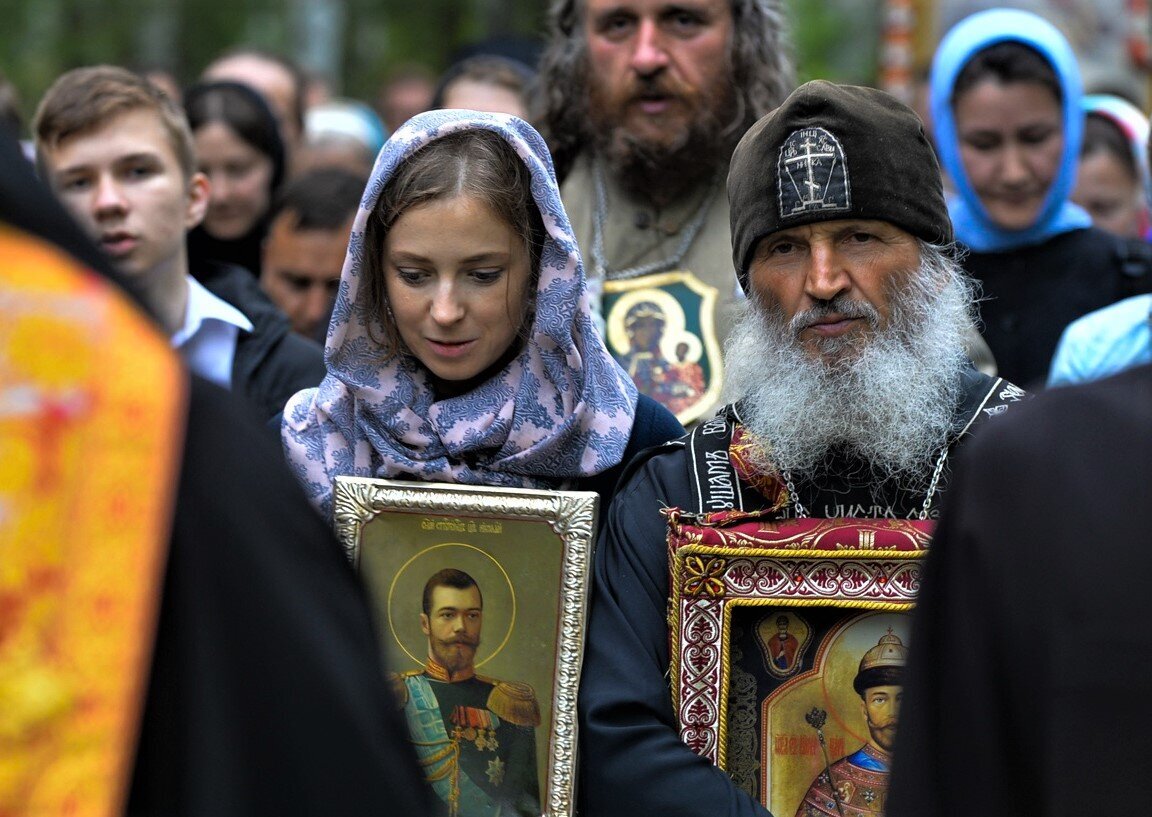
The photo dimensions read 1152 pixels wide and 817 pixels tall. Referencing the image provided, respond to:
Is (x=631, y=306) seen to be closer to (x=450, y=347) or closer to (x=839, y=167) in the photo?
(x=450, y=347)

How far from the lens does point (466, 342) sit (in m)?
3.38

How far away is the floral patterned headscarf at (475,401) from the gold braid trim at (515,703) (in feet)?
1.39

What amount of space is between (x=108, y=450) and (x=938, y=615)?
0.89 meters

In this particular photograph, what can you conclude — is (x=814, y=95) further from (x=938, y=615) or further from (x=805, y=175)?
(x=938, y=615)

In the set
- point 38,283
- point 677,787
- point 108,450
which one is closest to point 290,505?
point 108,450

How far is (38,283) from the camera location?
1431 mm

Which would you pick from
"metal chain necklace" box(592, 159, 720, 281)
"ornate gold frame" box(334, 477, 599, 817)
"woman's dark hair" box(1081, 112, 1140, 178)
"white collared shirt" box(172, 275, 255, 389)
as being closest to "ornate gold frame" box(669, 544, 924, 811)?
"ornate gold frame" box(334, 477, 599, 817)

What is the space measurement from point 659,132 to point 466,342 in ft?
4.78

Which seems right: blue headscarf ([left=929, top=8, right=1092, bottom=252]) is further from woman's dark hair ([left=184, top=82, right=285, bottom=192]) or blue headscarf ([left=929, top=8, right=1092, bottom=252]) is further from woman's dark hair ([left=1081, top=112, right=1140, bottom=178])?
woman's dark hair ([left=184, top=82, right=285, bottom=192])

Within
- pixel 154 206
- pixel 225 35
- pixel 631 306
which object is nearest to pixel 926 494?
pixel 631 306

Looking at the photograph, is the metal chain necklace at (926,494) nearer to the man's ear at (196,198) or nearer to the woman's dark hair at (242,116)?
the man's ear at (196,198)

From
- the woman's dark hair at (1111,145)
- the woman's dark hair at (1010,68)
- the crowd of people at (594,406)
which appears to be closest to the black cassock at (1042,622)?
the crowd of people at (594,406)

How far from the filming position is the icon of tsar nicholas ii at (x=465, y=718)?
305cm

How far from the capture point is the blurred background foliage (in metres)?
24.3
